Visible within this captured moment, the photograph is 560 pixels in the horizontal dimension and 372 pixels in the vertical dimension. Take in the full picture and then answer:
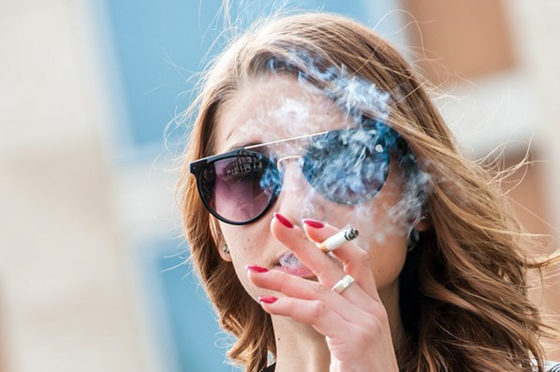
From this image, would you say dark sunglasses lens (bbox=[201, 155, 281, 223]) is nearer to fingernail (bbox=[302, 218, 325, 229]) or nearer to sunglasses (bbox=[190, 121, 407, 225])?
sunglasses (bbox=[190, 121, 407, 225])

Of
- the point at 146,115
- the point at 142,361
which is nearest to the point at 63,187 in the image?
the point at 146,115

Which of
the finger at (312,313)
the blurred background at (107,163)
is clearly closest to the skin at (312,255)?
the finger at (312,313)

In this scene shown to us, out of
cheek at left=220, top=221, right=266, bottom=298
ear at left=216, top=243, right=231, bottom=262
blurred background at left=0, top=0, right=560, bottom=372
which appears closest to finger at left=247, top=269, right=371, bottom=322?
cheek at left=220, top=221, right=266, bottom=298

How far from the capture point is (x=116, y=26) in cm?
932

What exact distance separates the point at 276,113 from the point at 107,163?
7402 mm

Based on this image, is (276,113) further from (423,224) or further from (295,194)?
(423,224)

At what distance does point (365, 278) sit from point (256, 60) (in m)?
0.64

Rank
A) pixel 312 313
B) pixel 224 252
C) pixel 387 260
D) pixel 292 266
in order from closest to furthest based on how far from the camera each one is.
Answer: pixel 312 313
pixel 292 266
pixel 387 260
pixel 224 252

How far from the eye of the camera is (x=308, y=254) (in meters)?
1.93

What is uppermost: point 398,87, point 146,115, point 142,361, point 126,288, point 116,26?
point 116,26

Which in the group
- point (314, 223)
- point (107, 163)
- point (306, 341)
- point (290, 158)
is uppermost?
point (107, 163)

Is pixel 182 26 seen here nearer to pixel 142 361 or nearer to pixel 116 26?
pixel 116 26

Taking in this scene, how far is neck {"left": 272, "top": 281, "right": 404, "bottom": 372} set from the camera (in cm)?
221

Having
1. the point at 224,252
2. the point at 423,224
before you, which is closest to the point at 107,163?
the point at 224,252
